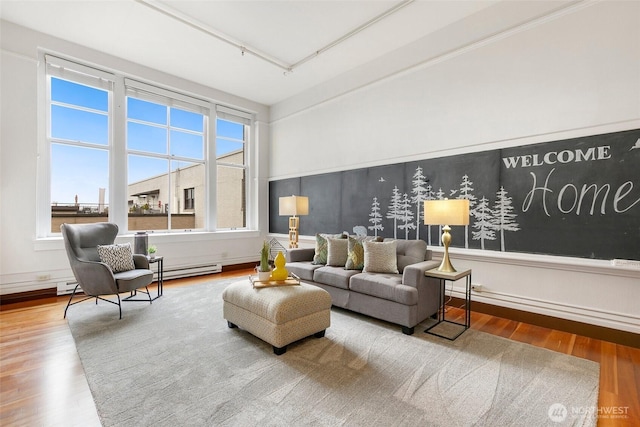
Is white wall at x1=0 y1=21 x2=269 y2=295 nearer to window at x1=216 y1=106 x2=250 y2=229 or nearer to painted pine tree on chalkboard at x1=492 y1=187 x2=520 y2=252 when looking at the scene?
window at x1=216 y1=106 x2=250 y2=229

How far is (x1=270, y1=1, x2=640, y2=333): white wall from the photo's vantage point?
2.71 m

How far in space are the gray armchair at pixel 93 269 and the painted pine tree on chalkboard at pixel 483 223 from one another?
4.08 m

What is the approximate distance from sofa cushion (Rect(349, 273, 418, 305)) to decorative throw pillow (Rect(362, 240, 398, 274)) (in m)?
0.11

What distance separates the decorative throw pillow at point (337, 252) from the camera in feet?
12.5

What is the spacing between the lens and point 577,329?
9.51 feet

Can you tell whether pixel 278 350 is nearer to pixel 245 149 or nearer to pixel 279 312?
pixel 279 312

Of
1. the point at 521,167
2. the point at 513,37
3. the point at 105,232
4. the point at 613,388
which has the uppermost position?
the point at 513,37

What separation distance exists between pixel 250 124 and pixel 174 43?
2.43 m

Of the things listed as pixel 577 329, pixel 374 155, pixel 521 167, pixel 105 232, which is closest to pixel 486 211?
pixel 521 167

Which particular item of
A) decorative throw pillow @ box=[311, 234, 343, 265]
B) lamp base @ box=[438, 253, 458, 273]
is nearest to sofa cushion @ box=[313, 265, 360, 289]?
decorative throw pillow @ box=[311, 234, 343, 265]

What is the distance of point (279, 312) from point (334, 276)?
1.18 metres

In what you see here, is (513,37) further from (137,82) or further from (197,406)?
(137,82)

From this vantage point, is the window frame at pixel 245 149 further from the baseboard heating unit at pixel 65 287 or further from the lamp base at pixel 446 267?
the lamp base at pixel 446 267

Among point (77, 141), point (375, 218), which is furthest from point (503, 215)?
point (77, 141)
